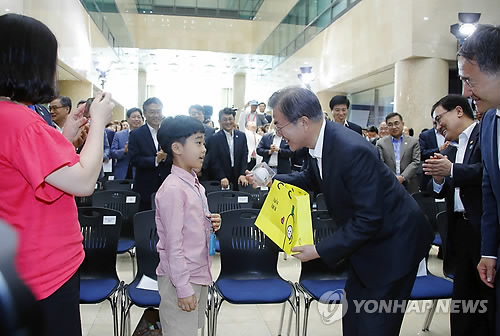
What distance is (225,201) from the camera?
3.91 metres

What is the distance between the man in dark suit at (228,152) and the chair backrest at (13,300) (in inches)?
190

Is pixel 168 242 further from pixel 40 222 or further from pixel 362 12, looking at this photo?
pixel 362 12

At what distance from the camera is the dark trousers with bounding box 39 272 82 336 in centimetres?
124

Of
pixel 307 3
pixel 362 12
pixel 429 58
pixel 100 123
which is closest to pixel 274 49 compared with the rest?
pixel 307 3

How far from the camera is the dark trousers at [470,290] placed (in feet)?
7.69

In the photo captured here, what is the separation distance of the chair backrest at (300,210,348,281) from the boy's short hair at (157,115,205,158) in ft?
4.32

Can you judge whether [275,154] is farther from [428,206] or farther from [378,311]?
[378,311]

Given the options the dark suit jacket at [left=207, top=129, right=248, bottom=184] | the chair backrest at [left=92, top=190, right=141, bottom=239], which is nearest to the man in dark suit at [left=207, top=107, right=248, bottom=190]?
the dark suit jacket at [left=207, top=129, right=248, bottom=184]

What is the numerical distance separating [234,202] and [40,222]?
2.78m

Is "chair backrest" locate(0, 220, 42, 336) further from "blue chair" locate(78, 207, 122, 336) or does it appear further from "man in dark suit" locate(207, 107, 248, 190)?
"man in dark suit" locate(207, 107, 248, 190)

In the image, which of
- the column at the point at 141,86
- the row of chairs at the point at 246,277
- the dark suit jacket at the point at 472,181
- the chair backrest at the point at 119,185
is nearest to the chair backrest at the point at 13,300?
the row of chairs at the point at 246,277

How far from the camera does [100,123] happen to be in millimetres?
1275

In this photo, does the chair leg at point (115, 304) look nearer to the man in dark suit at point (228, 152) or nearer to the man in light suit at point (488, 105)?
the man in light suit at point (488, 105)

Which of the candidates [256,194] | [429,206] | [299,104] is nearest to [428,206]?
[429,206]
